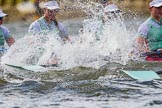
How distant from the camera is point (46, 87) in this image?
8219 mm

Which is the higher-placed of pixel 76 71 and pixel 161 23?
pixel 161 23

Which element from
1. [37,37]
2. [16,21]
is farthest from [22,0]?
[37,37]

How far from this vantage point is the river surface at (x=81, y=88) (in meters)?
7.37

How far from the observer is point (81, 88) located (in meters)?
8.10

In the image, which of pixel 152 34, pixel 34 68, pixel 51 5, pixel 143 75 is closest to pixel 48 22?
pixel 51 5

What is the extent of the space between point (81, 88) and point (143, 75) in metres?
1.16

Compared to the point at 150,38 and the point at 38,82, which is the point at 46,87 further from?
the point at 150,38

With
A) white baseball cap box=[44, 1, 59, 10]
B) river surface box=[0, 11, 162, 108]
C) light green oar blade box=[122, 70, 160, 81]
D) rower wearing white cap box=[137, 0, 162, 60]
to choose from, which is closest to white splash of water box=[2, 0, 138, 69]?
river surface box=[0, 11, 162, 108]

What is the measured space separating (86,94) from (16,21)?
15.1 meters

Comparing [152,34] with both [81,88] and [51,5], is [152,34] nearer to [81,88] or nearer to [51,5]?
[51,5]

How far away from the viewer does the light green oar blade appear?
859 cm

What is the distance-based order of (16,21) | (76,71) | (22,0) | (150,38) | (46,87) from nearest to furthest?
1. (46,87)
2. (76,71)
3. (150,38)
4. (16,21)
5. (22,0)

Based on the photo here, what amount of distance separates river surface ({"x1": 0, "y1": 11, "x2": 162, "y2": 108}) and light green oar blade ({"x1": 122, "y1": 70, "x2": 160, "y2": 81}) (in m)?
0.09

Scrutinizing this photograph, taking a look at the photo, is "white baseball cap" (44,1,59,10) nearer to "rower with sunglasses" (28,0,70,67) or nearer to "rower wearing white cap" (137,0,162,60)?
"rower with sunglasses" (28,0,70,67)
